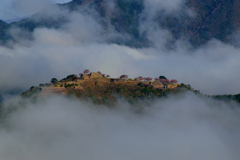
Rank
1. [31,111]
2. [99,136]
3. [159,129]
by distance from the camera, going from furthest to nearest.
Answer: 1. [159,129]
2. [99,136]
3. [31,111]

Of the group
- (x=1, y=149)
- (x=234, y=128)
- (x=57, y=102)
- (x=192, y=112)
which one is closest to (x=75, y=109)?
(x=57, y=102)

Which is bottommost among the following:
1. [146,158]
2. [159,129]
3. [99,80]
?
[146,158]

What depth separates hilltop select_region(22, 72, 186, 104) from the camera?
11112 centimetres

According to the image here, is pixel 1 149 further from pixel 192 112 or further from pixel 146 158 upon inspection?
pixel 192 112

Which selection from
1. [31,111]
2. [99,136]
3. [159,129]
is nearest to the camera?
[31,111]

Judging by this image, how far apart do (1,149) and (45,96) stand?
56.8 ft

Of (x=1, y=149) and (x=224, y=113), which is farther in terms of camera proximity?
(x=224, y=113)

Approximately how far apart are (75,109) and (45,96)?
29.1ft

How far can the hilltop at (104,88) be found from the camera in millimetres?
111125

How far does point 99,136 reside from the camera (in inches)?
4582

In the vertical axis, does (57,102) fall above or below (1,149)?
above

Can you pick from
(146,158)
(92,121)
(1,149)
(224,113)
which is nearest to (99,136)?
(92,121)

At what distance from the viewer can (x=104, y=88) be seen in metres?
118

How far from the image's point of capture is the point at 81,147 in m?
114
